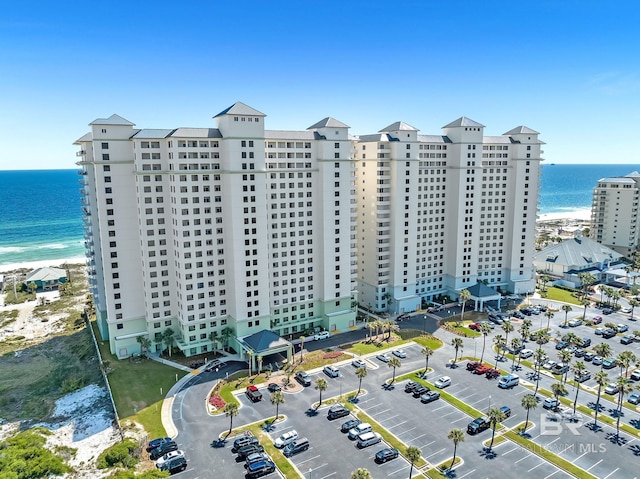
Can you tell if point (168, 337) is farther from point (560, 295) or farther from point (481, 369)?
point (560, 295)

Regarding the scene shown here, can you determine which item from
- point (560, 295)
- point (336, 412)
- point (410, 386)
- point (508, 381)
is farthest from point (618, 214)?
point (336, 412)

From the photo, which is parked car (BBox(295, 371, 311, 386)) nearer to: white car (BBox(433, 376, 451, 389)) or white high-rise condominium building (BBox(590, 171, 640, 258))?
white car (BBox(433, 376, 451, 389))

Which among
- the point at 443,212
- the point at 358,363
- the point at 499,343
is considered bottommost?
the point at 358,363

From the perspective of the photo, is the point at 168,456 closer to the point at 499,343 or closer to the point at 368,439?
the point at 368,439

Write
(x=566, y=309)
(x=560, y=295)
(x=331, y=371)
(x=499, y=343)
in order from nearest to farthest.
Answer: (x=331, y=371)
(x=499, y=343)
(x=566, y=309)
(x=560, y=295)

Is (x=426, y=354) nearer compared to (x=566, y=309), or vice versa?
(x=426, y=354)

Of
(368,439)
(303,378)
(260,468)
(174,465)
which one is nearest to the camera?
(260,468)

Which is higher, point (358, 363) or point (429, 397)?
point (358, 363)
